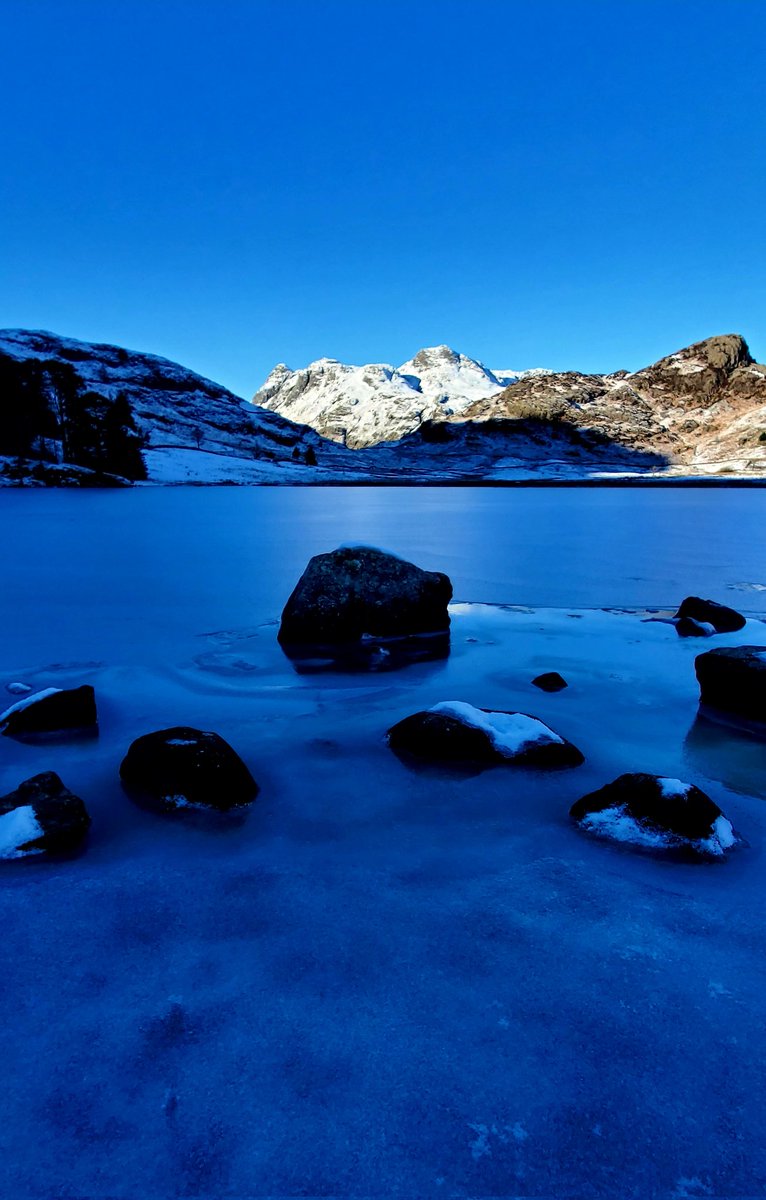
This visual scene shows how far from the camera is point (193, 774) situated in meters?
4.09

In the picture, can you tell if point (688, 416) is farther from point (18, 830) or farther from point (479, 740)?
point (18, 830)

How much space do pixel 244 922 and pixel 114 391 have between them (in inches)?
6430

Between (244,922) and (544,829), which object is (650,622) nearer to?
(544,829)

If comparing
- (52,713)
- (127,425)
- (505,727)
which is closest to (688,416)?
(127,425)

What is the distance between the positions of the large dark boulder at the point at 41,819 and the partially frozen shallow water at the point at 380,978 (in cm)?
15

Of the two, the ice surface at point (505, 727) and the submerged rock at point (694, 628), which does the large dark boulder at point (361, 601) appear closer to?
the submerged rock at point (694, 628)

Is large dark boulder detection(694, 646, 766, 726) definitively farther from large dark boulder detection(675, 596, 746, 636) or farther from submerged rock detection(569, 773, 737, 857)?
large dark boulder detection(675, 596, 746, 636)

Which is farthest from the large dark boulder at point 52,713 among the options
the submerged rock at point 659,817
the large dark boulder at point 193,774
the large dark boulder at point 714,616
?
the large dark boulder at point 714,616

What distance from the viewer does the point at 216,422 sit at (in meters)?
146

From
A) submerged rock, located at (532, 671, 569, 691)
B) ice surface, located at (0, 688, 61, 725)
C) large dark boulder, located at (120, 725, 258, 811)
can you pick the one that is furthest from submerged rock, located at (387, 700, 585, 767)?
ice surface, located at (0, 688, 61, 725)

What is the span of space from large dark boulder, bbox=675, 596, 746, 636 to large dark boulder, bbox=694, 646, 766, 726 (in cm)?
265

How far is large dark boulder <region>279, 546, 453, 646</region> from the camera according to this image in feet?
27.8

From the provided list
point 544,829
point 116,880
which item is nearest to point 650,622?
point 544,829

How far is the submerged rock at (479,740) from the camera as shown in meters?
4.69
